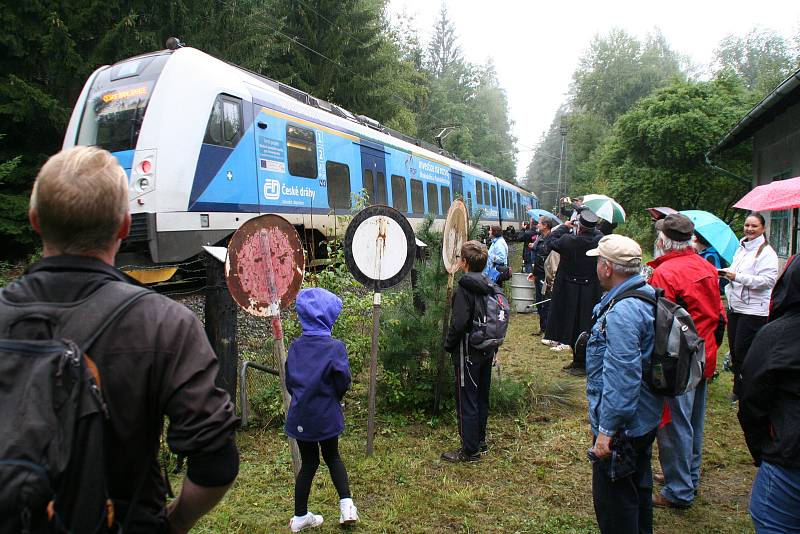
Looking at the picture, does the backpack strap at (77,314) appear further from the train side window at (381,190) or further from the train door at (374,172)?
the train side window at (381,190)

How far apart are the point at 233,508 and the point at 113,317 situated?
259cm

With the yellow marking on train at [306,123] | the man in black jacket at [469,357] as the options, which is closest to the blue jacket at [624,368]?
the man in black jacket at [469,357]

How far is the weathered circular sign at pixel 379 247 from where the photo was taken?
4055 millimetres

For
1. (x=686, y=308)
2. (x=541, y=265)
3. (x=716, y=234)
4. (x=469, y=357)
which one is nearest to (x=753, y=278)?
(x=716, y=234)

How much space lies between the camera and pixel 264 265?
348 centimetres

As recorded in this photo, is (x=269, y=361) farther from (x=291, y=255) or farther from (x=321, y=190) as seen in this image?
(x=321, y=190)

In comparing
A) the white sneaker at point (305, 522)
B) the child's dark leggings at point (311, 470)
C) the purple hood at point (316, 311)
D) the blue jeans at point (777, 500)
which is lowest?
the white sneaker at point (305, 522)

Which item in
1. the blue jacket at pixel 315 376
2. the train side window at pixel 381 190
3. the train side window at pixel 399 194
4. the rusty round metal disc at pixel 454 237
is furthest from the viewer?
the train side window at pixel 399 194

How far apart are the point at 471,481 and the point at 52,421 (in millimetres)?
3211

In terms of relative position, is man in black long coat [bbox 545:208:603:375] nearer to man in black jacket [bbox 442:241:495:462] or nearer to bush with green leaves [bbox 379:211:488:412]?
bush with green leaves [bbox 379:211:488:412]

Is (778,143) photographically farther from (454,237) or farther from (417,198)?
(454,237)

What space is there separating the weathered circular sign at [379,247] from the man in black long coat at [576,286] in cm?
260

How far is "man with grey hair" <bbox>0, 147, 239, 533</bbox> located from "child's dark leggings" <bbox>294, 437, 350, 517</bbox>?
183 cm

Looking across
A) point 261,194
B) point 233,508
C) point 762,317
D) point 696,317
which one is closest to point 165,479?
point 233,508
